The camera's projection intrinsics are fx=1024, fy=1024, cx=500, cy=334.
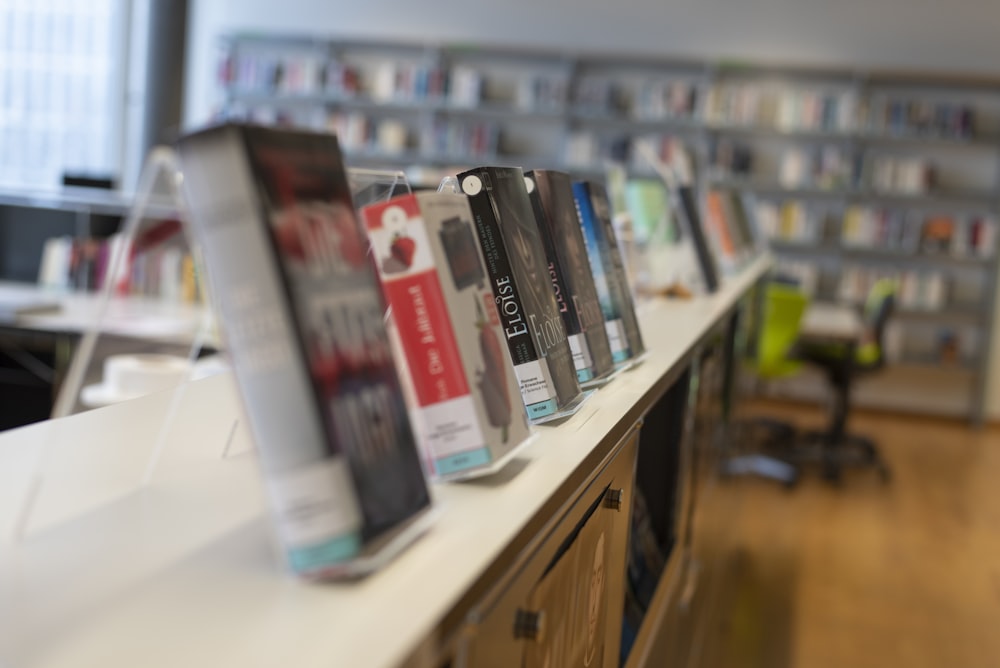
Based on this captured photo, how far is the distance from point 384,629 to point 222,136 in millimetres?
266

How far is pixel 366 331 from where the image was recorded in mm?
611

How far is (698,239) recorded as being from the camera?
8.85ft

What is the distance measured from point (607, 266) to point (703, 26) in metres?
7.09

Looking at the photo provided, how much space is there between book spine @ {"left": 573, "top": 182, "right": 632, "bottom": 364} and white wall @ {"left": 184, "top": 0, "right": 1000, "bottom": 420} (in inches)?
272

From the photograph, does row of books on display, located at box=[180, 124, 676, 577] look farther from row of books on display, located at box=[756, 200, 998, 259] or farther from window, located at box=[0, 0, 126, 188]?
window, located at box=[0, 0, 126, 188]

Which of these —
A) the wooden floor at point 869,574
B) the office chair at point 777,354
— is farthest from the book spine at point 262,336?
the office chair at point 777,354

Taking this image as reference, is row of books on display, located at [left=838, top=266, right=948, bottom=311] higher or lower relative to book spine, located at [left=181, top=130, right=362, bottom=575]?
lower

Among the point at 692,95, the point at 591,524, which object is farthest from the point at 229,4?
the point at 591,524

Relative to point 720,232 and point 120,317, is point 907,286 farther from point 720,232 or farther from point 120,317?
point 120,317

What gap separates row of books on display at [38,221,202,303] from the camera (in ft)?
10.7

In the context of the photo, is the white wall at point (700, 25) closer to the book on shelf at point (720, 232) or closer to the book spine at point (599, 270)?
the book on shelf at point (720, 232)

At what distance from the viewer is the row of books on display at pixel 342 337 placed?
54 centimetres

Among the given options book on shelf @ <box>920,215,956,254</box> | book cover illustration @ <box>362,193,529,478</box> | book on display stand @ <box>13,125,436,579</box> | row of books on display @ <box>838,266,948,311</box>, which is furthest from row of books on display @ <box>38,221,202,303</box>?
book on shelf @ <box>920,215,956,254</box>

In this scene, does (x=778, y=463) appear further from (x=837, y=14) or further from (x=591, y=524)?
(x=591, y=524)
